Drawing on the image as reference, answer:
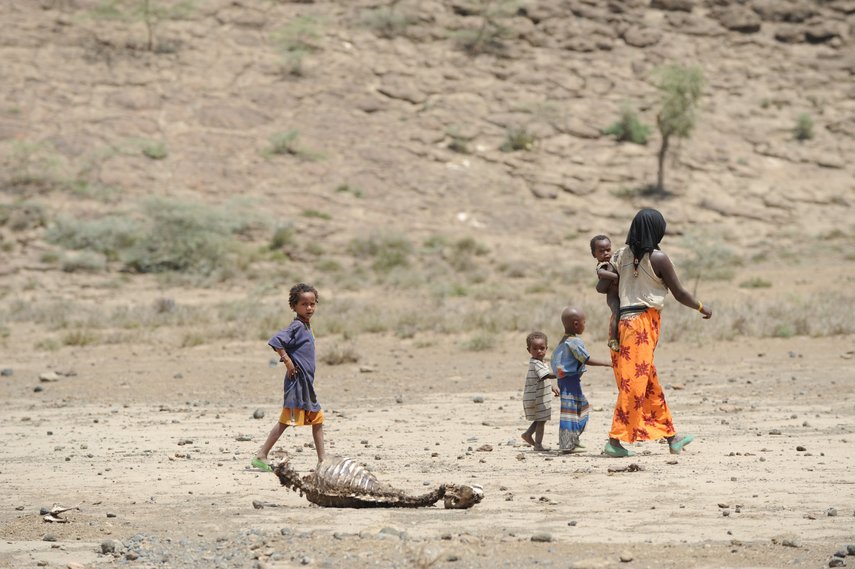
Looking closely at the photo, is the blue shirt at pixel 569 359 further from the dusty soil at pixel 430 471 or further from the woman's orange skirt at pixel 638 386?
the dusty soil at pixel 430 471

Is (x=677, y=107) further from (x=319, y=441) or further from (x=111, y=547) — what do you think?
(x=111, y=547)

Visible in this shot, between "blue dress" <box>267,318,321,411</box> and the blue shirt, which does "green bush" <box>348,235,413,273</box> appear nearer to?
the blue shirt

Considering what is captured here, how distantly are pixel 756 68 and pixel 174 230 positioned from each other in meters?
22.6

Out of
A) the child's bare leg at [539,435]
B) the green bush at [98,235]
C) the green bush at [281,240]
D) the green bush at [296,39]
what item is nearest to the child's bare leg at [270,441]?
the child's bare leg at [539,435]

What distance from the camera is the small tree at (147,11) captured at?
34.7 metres

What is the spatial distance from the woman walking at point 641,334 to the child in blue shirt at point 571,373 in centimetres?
29

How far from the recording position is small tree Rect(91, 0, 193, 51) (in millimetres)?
34719

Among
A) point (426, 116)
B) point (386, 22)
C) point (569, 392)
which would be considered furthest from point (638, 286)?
point (386, 22)

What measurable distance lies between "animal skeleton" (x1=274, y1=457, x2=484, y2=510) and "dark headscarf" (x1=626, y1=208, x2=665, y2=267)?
2.17 m

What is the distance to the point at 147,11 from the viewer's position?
34.3 metres

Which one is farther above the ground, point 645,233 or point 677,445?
point 645,233

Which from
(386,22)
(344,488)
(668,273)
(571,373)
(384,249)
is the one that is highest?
(386,22)

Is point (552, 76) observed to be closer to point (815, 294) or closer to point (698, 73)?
point (698, 73)

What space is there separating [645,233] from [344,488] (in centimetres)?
266
